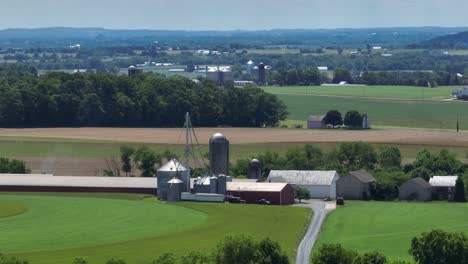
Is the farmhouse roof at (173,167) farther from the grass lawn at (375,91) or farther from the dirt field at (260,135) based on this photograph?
the grass lawn at (375,91)

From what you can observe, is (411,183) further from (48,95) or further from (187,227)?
(48,95)

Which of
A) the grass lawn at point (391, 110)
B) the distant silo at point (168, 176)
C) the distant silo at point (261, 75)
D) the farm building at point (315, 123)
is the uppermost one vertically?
the distant silo at point (168, 176)

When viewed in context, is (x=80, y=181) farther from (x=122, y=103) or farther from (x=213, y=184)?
(x=122, y=103)

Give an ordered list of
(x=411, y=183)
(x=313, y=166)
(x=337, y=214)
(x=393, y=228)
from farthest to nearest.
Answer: (x=313, y=166), (x=411, y=183), (x=337, y=214), (x=393, y=228)

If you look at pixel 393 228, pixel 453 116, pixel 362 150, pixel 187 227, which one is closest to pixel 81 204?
pixel 187 227

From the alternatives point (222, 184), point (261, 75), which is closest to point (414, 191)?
point (222, 184)

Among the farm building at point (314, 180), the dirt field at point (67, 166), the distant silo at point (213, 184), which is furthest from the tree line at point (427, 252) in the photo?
the dirt field at point (67, 166)
